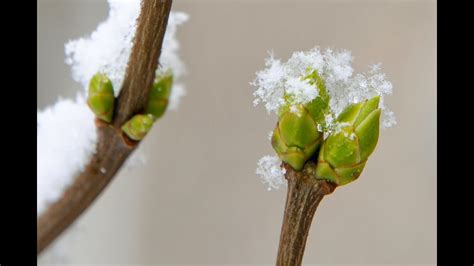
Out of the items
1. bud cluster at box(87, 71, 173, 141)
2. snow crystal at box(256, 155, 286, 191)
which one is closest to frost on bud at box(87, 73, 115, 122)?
bud cluster at box(87, 71, 173, 141)

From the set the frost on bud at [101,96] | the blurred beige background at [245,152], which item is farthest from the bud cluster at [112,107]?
the blurred beige background at [245,152]

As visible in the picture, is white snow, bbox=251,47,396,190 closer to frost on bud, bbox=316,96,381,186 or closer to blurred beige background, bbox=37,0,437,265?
frost on bud, bbox=316,96,381,186

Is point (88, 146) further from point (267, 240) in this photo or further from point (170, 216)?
point (170, 216)

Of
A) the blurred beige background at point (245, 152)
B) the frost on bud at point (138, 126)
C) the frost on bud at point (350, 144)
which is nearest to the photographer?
the frost on bud at point (350, 144)

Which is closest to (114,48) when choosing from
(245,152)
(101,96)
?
(101,96)

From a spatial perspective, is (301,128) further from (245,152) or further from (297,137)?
(245,152)

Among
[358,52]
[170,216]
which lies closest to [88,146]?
[358,52]

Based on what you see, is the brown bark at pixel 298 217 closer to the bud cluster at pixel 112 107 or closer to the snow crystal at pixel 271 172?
the snow crystal at pixel 271 172
